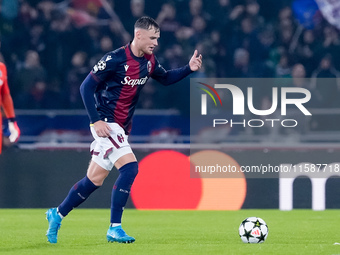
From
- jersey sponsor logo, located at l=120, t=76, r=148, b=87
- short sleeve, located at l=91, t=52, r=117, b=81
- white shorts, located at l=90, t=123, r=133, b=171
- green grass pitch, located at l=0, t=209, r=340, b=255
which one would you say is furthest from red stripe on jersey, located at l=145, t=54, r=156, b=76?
green grass pitch, located at l=0, t=209, r=340, b=255

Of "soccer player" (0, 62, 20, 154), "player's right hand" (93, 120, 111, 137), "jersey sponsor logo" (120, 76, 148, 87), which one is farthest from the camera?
"soccer player" (0, 62, 20, 154)

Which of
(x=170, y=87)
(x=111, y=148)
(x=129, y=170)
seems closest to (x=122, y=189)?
(x=129, y=170)

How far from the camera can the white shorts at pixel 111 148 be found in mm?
6078

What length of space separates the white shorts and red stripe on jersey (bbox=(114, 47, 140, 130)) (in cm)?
8

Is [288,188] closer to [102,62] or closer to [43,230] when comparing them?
[43,230]

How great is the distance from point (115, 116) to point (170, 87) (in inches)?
212

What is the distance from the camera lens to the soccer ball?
20.0ft

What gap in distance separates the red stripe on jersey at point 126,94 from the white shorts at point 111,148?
81mm

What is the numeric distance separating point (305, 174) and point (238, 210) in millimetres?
1068

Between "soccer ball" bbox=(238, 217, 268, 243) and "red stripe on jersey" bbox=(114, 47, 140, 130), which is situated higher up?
"red stripe on jersey" bbox=(114, 47, 140, 130)

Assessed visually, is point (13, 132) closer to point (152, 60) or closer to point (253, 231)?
point (152, 60)

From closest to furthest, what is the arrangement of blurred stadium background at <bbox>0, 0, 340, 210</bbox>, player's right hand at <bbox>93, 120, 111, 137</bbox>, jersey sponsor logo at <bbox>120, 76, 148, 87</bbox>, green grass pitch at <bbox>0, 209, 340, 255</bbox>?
green grass pitch at <bbox>0, 209, 340, 255</bbox> < player's right hand at <bbox>93, 120, 111, 137</bbox> < jersey sponsor logo at <bbox>120, 76, 148, 87</bbox> < blurred stadium background at <bbox>0, 0, 340, 210</bbox>

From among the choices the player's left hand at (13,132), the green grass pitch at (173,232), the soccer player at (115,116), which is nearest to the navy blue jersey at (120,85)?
the soccer player at (115,116)

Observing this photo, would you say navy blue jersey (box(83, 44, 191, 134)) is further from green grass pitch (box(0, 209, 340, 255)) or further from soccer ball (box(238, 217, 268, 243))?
soccer ball (box(238, 217, 268, 243))
